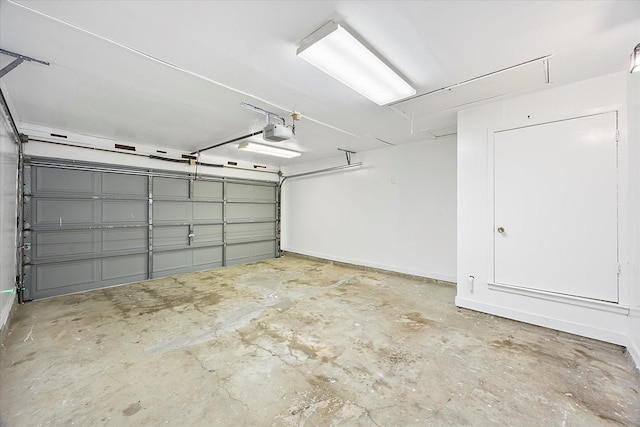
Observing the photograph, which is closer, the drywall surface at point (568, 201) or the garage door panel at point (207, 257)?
the drywall surface at point (568, 201)

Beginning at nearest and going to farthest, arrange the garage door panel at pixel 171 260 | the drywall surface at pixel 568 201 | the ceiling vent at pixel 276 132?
the drywall surface at pixel 568 201 < the ceiling vent at pixel 276 132 < the garage door panel at pixel 171 260

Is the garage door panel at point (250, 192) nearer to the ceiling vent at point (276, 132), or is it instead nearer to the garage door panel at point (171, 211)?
the garage door panel at point (171, 211)

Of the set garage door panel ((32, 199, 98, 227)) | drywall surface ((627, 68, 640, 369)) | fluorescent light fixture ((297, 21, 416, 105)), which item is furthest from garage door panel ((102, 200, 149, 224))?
drywall surface ((627, 68, 640, 369))

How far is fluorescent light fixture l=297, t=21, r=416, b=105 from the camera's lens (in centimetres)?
167

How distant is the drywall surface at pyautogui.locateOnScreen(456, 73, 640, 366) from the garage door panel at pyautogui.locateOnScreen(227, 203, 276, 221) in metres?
4.80

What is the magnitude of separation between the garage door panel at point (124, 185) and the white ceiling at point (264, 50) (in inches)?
48.4

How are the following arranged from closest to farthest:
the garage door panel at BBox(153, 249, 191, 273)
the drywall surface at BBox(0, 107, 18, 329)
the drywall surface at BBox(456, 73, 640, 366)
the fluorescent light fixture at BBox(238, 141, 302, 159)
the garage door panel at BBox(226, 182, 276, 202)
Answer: the drywall surface at BBox(456, 73, 640, 366) < the drywall surface at BBox(0, 107, 18, 329) < the fluorescent light fixture at BBox(238, 141, 302, 159) < the garage door panel at BBox(153, 249, 191, 273) < the garage door panel at BBox(226, 182, 276, 202)

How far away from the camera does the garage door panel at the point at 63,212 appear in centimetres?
369

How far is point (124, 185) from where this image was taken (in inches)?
176

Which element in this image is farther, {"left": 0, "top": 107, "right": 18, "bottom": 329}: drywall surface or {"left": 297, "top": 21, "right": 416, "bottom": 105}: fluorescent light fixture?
{"left": 0, "top": 107, "right": 18, "bottom": 329}: drywall surface

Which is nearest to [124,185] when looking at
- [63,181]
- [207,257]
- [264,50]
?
[63,181]

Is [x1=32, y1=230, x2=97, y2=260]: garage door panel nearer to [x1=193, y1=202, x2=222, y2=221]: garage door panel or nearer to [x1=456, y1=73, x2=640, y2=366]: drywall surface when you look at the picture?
[x1=193, y1=202, x2=222, y2=221]: garage door panel

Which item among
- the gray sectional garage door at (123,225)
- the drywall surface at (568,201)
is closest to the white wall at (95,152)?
the gray sectional garage door at (123,225)

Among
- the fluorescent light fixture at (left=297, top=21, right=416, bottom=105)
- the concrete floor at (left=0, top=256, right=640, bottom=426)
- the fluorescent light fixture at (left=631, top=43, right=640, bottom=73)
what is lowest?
the concrete floor at (left=0, top=256, right=640, bottom=426)
